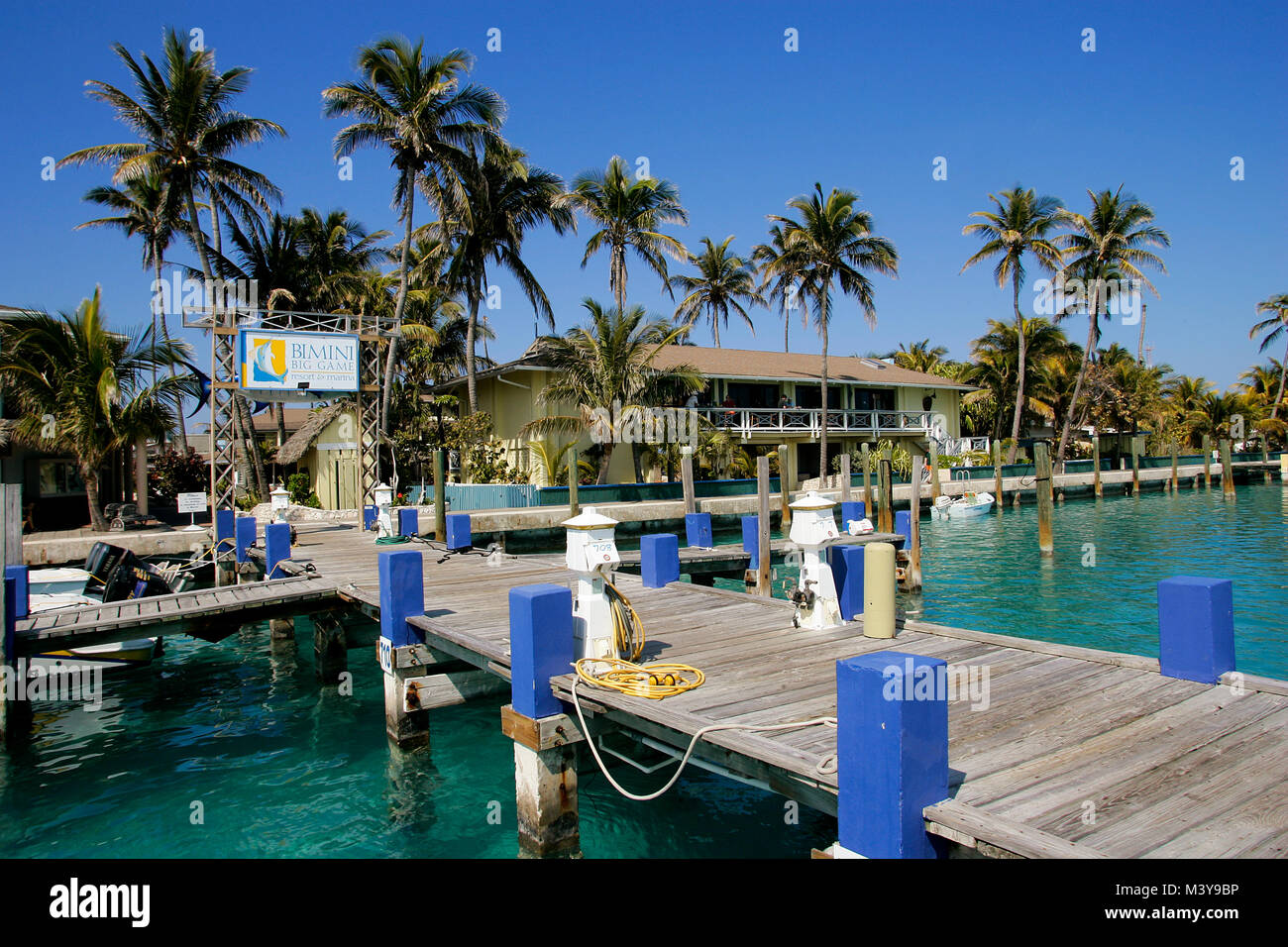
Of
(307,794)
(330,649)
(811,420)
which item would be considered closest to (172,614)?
(330,649)

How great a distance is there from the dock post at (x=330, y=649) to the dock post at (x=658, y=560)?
5394 mm

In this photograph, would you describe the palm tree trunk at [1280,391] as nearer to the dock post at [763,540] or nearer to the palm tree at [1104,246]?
the palm tree at [1104,246]

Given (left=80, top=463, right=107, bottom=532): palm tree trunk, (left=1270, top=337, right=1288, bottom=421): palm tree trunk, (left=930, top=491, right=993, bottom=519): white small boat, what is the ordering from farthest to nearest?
(left=1270, top=337, right=1288, bottom=421): palm tree trunk
(left=930, top=491, right=993, bottom=519): white small boat
(left=80, top=463, right=107, bottom=532): palm tree trunk

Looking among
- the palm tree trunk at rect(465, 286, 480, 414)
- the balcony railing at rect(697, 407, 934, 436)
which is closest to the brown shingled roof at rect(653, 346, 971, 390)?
the balcony railing at rect(697, 407, 934, 436)

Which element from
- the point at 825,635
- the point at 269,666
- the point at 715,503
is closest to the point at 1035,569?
the point at 715,503

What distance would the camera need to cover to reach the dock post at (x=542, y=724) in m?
6.25

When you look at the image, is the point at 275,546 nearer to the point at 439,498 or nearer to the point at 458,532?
the point at 458,532

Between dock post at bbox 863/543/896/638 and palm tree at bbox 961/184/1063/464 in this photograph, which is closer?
dock post at bbox 863/543/896/638

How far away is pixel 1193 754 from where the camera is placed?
4527mm

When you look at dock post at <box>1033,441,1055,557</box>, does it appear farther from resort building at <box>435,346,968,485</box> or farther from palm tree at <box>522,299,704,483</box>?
palm tree at <box>522,299,704,483</box>

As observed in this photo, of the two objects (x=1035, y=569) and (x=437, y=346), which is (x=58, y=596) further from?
(x=437, y=346)

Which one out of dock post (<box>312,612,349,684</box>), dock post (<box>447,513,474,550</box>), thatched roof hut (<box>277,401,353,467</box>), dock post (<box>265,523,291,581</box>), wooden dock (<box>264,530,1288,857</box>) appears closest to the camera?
wooden dock (<box>264,530,1288,857</box>)

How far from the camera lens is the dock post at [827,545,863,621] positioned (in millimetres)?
8398

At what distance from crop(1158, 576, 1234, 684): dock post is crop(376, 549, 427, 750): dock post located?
731 centimetres
